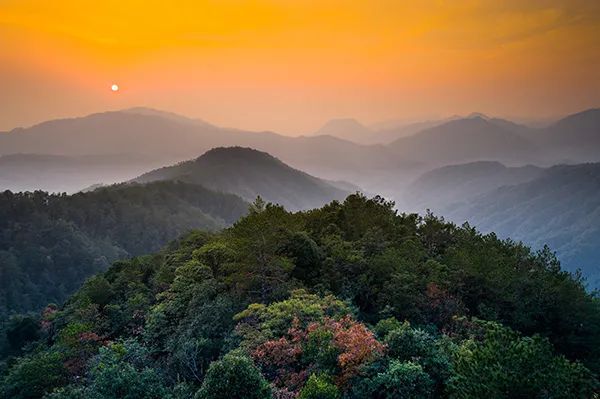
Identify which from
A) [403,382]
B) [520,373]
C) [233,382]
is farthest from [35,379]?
[520,373]

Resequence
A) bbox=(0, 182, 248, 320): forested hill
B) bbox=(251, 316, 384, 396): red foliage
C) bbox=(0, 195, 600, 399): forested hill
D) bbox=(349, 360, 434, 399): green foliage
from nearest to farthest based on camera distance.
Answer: bbox=(0, 195, 600, 399): forested hill, bbox=(349, 360, 434, 399): green foliage, bbox=(251, 316, 384, 396): red foliage, bbox=(0, 182, 248, 320): forested hill

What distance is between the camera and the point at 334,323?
2048cm

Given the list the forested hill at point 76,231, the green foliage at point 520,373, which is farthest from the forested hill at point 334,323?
the forested hill at point 76,231

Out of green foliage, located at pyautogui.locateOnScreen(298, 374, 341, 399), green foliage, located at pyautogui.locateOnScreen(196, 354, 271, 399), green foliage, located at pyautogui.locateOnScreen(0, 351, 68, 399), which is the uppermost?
green foliage, located at pyautogui.locateOnScreen(196, 354, 271, 399)

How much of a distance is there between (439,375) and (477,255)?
18310 millimetres

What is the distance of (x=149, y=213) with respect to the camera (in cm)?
14500

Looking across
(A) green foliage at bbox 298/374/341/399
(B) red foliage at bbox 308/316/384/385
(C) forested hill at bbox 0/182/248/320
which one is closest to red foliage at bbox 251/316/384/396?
(B) red foliage at bbox 308/316/384/385

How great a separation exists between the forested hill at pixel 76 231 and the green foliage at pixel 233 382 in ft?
288

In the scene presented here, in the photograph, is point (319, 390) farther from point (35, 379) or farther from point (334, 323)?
point (35, 379)

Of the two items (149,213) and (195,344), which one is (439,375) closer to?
(195,344)

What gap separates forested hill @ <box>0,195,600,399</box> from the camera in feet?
50.4

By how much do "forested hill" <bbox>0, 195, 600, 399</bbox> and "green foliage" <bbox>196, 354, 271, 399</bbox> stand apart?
4cm

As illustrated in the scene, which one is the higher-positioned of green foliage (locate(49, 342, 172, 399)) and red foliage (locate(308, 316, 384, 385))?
red foliage (locate(308, 316, 384, 385))

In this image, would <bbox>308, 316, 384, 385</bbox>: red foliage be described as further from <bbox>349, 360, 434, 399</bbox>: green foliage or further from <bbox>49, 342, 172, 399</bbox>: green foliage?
<bbox>49, 342, 172, 399</bbox>: green foliage
